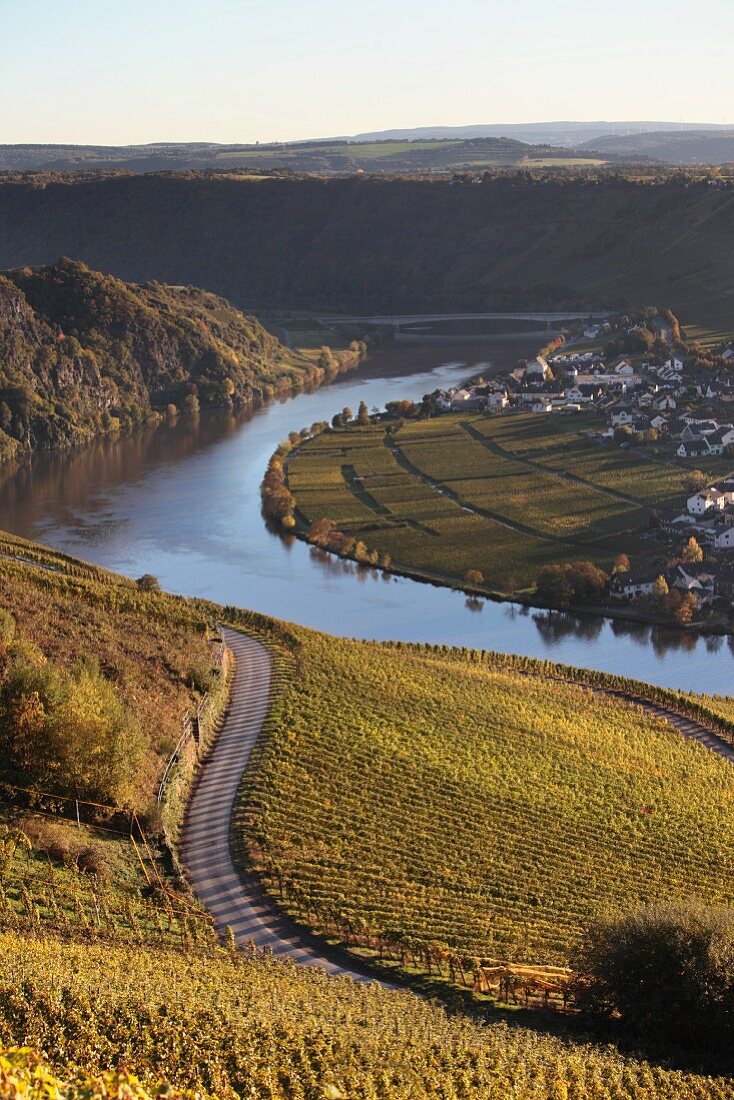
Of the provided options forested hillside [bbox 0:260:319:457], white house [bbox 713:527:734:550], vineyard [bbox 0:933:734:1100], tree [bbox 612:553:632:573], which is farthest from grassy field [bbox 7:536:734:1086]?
forested hillside [bbox 0:260:319:457]

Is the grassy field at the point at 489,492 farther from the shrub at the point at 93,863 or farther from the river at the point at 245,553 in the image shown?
the shrub at the point at 93,863

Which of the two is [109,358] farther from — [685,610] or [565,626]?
[685,610]

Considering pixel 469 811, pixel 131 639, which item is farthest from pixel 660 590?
pixel 469 811

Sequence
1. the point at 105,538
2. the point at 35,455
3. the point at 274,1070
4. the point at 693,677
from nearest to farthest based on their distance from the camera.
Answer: the point at 274,1070 → the point at 693,677 → the point at 105,538 → the point at 35,455

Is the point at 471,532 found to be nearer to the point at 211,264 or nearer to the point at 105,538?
the point at 105,538

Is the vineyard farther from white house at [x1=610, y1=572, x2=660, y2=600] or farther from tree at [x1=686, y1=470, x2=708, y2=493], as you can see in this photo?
tree at [x1=686, y1=470, x2=708, y2=493]

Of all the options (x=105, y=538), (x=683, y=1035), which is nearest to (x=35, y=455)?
(x=105, y=538)

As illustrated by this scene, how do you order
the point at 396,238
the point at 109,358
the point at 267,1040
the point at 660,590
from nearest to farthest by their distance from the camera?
1. the point at 267,1040
2. the point at 660,590
3. the point at 109,358
4. the point at 396,238

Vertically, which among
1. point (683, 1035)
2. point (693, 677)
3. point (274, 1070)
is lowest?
point (693, 677)
